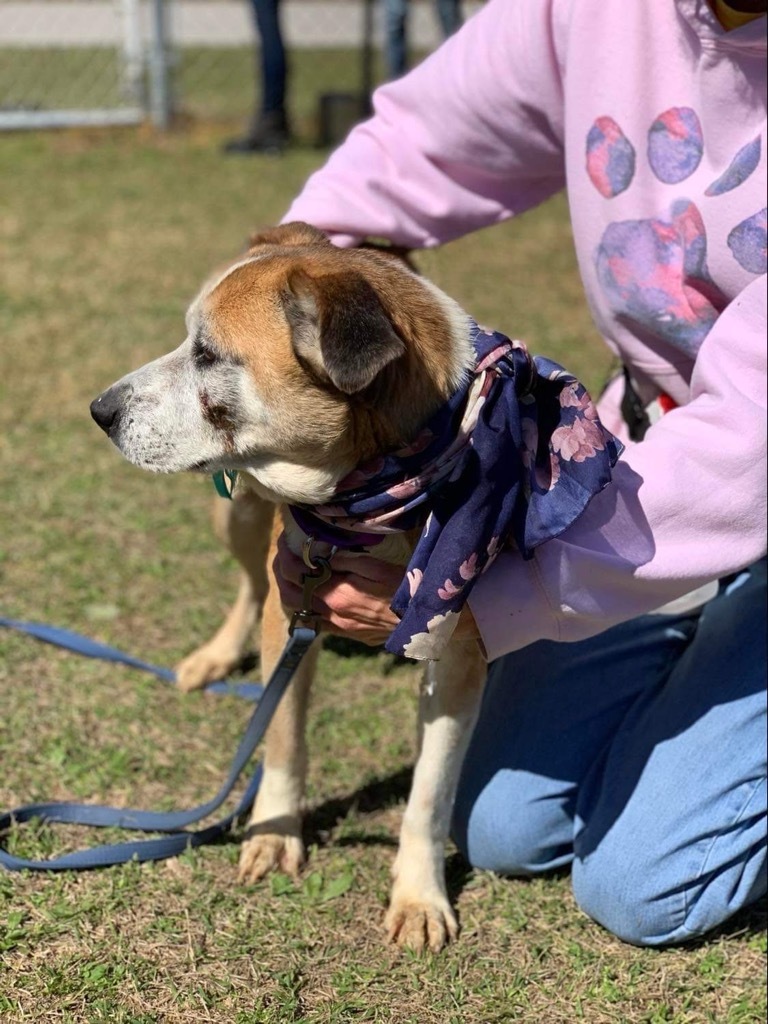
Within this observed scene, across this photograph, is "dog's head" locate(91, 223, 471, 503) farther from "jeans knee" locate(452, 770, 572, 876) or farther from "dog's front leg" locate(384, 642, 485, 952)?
"jeans knee" locate(452, 770, 572, 876)

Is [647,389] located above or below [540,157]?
below

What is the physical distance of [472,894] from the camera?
9.45 ft

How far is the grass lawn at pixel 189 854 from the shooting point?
2447 mm

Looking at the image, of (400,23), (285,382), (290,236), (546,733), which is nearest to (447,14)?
(400,23)

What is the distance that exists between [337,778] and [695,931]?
104 centimetres

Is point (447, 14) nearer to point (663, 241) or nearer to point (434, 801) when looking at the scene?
point (663, 241)

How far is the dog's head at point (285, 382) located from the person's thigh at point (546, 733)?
103 cm

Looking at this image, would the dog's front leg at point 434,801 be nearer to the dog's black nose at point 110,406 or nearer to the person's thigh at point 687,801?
the person's thigh at point 687,801

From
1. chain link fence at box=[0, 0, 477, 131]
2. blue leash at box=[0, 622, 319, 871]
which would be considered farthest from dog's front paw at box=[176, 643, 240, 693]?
chain link fence at box=[0, 0, 477, 131]

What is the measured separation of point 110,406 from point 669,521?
48.2 inches

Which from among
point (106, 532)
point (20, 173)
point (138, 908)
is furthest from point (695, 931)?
point (20, 173)

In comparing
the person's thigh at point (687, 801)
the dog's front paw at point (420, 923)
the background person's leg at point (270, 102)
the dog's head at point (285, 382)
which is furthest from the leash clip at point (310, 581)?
the background person's leg at point (270, 102)

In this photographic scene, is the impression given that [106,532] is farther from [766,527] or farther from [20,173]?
[20,173]

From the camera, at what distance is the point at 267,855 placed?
2.79m
